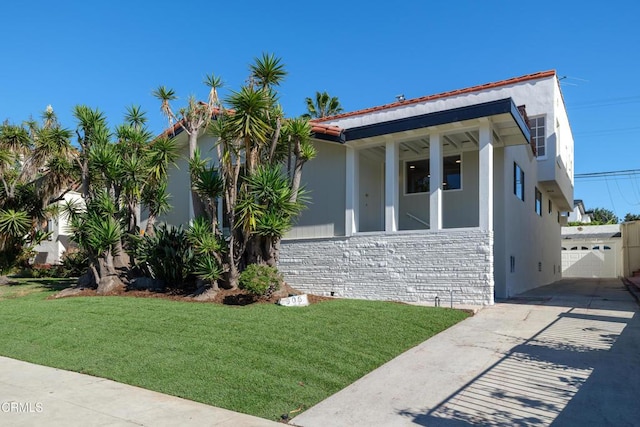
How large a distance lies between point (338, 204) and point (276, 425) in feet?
33.1

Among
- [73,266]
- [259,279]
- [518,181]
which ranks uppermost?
[518,181]

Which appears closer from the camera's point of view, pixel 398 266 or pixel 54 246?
pixel 398 266

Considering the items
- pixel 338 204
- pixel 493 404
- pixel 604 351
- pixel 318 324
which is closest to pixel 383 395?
pixel 493 404

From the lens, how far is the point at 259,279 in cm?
1081

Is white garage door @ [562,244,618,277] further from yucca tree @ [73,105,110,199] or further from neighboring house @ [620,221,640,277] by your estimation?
yucca tree @ [73,105,110,199]

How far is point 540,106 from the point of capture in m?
17.4

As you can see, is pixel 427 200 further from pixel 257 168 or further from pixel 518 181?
pixel 257 168

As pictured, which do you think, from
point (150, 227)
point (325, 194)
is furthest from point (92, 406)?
point (325, 194)

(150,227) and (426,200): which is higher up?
(426,200)

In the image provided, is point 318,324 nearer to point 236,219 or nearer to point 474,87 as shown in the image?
point 236,219

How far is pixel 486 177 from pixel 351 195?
12.9 feet

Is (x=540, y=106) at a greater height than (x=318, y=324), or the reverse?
(x=540, y=106)

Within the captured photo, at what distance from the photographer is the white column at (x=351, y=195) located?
13956 mm

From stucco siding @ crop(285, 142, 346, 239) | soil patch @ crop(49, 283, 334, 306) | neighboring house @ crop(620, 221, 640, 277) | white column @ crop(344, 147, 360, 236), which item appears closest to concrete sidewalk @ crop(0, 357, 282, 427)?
soil patch @ crop(49, 283, 334, 306)
